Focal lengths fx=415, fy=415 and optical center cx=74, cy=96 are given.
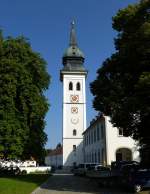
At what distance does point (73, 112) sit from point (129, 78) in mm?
62015

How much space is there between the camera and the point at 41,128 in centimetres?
4281

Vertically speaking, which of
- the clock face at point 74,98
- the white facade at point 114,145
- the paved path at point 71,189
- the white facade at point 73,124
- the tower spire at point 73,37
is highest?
the tower spire at point 73,37

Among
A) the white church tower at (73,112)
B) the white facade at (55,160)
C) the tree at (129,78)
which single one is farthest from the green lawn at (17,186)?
the white facade at (55,160)

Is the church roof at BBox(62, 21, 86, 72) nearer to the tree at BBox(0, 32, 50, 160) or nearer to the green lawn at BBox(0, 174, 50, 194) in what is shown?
the tree at BBox(0, 32, 50, 160)

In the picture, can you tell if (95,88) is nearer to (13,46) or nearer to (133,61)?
(133,61)

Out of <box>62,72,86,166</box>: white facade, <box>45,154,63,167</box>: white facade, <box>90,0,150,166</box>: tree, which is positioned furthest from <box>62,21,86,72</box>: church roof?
<box>90,0,150,166</box>: tree

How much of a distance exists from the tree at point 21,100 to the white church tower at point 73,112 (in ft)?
142

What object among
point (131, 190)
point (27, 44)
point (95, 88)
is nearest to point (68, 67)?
point (27, 44)

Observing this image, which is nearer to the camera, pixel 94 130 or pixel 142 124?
pixel 142 124

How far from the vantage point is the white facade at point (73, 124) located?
86.8m

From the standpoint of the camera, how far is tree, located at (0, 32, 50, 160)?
37.9m

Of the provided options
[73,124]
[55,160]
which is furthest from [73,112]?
[55,160]

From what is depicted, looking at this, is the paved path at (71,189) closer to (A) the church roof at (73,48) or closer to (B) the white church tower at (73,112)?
(B) the white church tower at (73,112)

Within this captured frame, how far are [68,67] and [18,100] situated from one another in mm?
54523
